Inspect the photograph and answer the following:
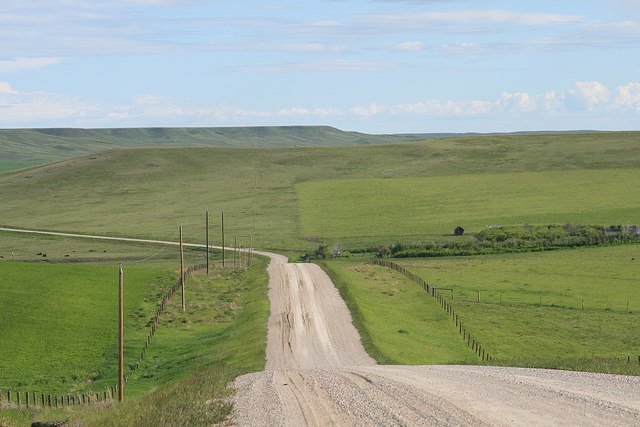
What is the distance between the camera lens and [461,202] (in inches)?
5433

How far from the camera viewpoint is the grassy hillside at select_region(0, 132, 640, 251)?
Answer: 128975 mm

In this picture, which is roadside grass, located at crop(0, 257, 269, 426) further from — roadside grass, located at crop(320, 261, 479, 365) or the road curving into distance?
roadside grass, located at crop(320, 261, 479, 365)

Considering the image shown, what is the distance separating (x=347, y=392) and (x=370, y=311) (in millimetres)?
31343

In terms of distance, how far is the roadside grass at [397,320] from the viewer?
48375 mm

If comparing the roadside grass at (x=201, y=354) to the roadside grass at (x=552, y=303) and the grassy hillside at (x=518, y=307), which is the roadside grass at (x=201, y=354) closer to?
the grassy hillside at (x=518, y=307)

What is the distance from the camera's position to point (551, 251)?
101m

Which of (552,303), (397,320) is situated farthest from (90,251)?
(552,303)

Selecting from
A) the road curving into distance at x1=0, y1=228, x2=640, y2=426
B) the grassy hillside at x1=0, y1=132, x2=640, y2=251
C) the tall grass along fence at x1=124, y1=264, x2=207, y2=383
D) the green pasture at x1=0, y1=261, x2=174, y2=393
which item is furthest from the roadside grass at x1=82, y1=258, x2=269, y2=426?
the grassy hillside at x1=0, y1=132, x2=640, y2=251

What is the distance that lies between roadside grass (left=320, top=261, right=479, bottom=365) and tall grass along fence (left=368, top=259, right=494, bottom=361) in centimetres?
43

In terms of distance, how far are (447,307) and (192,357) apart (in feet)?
70.5

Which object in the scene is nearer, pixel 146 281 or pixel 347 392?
pixel 347 392

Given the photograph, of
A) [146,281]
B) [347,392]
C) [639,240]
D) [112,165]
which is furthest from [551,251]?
[112,165]

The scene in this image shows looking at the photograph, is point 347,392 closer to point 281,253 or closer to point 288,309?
point 288,309

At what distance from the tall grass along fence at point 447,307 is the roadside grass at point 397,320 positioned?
432mm
